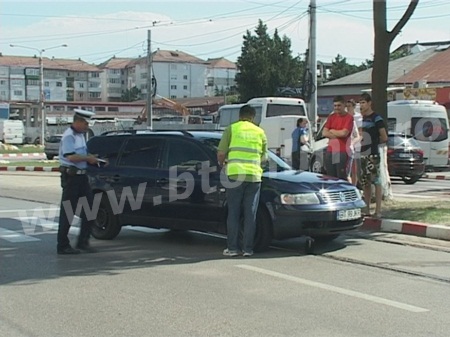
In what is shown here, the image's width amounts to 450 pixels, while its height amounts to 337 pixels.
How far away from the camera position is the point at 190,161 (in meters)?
9.67

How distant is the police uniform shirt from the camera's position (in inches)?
355

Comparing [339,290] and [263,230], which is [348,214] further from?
[339,290]

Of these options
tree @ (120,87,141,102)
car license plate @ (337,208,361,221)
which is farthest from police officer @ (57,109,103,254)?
tree @ (120,87,141,102)

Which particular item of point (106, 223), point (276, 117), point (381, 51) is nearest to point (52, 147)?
point (276, 117)

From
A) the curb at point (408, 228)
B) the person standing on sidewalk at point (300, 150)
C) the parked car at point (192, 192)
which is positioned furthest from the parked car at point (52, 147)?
the curb at point (408, 228)

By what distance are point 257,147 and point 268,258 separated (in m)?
1.45

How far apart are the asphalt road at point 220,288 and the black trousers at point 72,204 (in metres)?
0.33

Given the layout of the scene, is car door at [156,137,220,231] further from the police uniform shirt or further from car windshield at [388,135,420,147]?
car windshield at [388,135,420,147]

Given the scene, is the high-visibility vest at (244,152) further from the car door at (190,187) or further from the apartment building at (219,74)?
the apartment building at (219,74)

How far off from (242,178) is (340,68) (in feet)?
298

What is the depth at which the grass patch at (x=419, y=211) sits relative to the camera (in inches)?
435

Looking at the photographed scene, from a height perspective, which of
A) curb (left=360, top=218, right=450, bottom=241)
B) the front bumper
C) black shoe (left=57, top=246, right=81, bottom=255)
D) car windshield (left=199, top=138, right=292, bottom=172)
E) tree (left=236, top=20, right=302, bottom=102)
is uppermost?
tree (left=236, top=20, right=302, bottom=102)

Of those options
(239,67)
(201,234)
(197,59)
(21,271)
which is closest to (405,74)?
(239,67)

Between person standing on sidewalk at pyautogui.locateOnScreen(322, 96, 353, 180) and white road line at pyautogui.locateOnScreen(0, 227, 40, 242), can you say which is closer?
white road line at pyautogui.locateOnScreen(0, 227, 40, 242)
